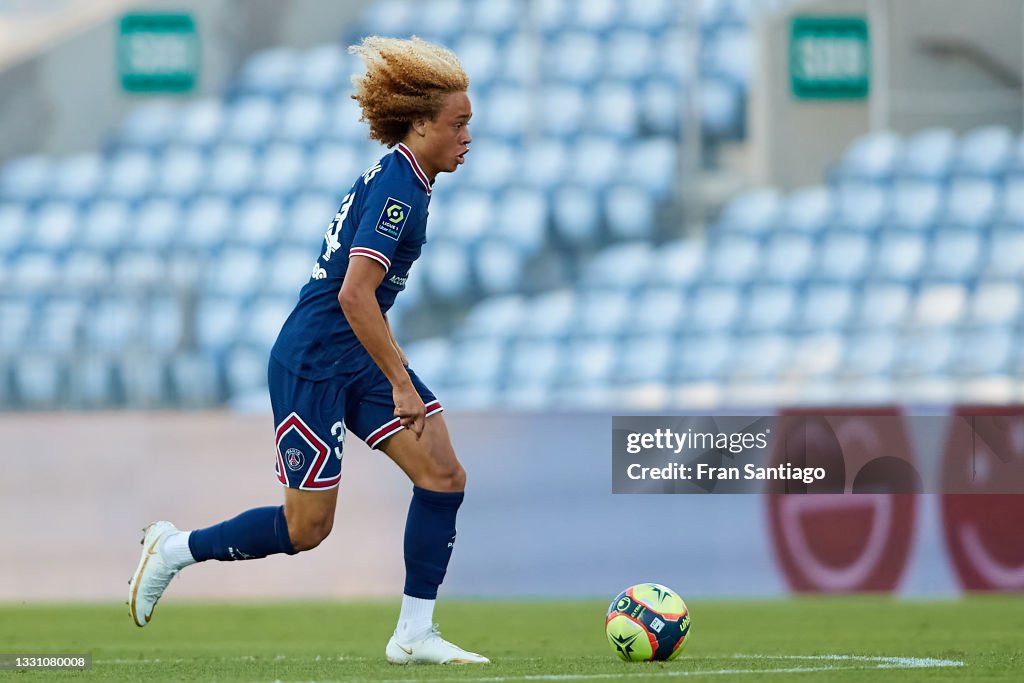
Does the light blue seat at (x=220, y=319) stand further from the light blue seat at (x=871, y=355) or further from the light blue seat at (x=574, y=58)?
the light blue seat at (x=871, y=355)

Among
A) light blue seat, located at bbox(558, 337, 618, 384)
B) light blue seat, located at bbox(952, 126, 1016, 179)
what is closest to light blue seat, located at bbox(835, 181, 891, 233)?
light blue seat, located at bbox(952, 126, 1016, 179)

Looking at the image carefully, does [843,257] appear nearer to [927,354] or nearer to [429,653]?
[927,354]

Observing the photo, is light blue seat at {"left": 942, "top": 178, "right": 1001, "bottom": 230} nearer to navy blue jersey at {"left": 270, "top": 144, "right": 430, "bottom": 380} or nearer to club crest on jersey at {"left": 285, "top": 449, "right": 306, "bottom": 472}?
navy blue jersey at {"left": 270, "top": 144, "right": 430, "bottom": 380}

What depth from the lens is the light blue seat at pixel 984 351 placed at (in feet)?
33.5

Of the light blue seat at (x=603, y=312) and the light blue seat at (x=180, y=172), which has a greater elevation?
the light blue seat at (x=180, y=172)

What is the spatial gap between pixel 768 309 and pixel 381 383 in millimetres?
6972

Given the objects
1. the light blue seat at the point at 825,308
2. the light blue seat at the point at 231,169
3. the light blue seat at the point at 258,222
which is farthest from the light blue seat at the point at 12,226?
the light blue seat at the point at 825,308

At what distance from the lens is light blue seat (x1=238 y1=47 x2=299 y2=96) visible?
1473 centimetres

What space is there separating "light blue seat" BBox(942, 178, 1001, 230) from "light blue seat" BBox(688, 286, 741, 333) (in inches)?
76.3

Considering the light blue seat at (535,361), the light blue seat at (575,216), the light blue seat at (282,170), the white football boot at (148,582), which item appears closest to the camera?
the white football boot at (148,582)

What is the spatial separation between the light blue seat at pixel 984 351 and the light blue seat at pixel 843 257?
5.51ft

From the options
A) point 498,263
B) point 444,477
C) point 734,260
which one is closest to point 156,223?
point 498,263

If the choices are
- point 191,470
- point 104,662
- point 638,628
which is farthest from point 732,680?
point 191,470

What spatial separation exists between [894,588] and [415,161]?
5.13 metres
